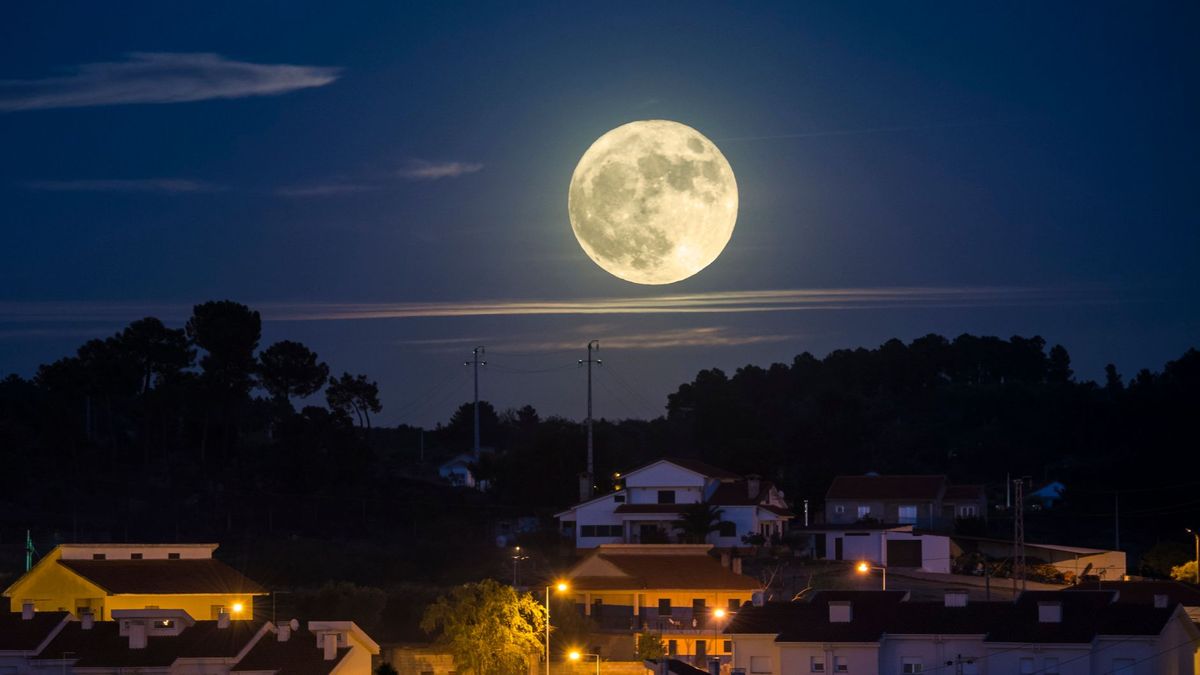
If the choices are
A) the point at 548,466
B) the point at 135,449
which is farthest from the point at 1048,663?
the point at 135,449

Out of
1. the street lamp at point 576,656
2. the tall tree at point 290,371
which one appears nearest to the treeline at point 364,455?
the tall tree at point 290,371

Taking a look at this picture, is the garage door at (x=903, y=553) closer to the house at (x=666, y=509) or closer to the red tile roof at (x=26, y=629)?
the house at (x=666, y=509)

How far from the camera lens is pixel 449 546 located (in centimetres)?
7712

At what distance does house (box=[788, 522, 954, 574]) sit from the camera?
70438 millimetres

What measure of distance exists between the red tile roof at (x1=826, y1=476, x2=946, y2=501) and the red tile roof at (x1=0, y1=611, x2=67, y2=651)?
4161 centimetres

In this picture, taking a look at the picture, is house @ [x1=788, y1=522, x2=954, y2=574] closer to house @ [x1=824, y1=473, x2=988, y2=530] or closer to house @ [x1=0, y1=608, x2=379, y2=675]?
house @ [x1=824, y1=473, x2=988, y2=530]

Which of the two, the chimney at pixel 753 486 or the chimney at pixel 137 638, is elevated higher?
the chimney at pixel 753 486

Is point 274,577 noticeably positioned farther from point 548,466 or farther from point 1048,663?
point 1048,663

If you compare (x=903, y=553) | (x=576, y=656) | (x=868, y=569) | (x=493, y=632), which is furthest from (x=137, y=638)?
(x=903, y=553)

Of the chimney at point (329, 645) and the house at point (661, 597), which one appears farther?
the house at point (661, 597)

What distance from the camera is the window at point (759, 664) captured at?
5019 centimetres

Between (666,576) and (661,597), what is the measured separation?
4.12ft

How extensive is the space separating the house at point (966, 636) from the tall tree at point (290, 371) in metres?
44.8

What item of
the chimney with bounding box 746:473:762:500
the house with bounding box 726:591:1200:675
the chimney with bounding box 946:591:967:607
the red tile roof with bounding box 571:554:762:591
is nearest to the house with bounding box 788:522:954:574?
the chimney with bounding box 746:473:762:500
